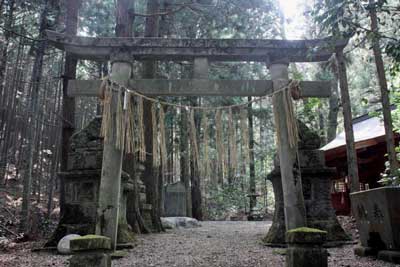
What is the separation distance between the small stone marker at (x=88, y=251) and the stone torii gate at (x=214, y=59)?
40.3 inches

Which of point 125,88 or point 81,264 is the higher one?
point 125,88

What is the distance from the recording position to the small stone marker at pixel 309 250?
346 cm

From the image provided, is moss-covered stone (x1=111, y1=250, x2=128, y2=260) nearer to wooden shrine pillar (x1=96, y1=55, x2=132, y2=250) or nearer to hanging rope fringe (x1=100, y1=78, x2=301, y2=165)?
wooden shrine pillar (x1=96, y1=55, x2=132, y2=250)

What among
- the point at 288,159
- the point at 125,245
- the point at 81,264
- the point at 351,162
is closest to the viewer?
the point at 81,264

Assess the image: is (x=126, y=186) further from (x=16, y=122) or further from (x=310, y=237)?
(x=16, y=122)

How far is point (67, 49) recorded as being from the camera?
4648 mm

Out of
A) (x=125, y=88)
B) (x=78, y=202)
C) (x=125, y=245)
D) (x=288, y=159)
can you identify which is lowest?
(x=125, y=245)

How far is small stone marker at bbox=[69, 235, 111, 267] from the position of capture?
3316 mm

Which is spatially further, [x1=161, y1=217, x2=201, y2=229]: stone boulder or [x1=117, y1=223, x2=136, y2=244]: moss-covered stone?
[x1=161, y1=217, x2=201, y2=229]: stone boulder

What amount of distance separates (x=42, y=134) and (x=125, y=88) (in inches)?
385

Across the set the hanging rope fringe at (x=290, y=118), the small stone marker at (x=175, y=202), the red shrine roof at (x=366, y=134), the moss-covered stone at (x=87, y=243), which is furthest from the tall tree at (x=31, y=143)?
the red shrine roof at (x=366, y=134)

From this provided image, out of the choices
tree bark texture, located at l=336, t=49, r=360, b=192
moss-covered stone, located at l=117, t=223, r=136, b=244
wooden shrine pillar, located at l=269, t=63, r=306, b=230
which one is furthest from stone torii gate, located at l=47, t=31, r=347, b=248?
tree bark texture, located at l=336, t=49, r=360, b=192

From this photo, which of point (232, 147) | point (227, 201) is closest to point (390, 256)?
point (232, 147)

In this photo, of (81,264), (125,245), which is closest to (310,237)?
(81,264)
